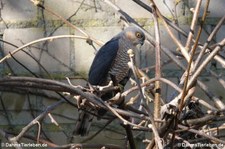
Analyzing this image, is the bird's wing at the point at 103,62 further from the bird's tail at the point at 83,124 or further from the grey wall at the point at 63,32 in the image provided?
the bird's tail at the point at 83,124

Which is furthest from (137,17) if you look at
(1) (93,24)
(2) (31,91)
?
(2) (31,91)

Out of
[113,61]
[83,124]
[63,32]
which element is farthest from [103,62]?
[83,124]

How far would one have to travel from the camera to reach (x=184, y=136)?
2227mm

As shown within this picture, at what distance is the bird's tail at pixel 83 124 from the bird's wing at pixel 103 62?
0.24 metres

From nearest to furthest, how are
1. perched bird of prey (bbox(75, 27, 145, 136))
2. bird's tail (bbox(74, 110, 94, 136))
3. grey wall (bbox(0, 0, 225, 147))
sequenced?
bird's tail (bbox(74, 110, 94, 136)), perched bird of prey (bbox(75, 27, 145, 136)), grey wall (bbox(0, 0, 225, 147))

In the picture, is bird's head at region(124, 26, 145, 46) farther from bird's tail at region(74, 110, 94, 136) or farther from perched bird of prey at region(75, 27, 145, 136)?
bird's tail at region(74, 110, 94, 136)

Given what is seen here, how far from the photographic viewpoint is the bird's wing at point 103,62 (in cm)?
310

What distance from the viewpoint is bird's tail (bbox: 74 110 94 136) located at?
292 cm

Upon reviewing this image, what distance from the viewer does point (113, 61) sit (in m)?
3.38

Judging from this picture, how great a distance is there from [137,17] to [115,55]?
0.27 metres

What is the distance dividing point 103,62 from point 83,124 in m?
0.43

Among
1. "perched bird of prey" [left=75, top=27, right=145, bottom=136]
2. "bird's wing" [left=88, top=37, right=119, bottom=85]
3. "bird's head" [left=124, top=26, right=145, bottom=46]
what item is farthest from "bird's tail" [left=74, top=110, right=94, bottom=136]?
"bird's head" [left=124, top=26, right=145, bottom=46]

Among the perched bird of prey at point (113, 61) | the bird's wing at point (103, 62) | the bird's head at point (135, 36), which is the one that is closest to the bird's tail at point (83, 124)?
the perched bird of prey at point (113, 61)

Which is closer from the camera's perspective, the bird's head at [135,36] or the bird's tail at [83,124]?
the bird's tail at [83,124]
